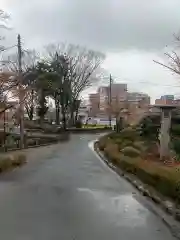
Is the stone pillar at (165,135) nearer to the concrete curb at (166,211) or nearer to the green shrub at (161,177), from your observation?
the green shrub at (161,177)

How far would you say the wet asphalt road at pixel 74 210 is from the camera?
8133 millimetres

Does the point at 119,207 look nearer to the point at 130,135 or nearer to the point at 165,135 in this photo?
the point at 165,135

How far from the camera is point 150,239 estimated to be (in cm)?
772

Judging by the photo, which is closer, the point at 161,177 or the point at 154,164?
the point at 161,177

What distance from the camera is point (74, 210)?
34.8 feet

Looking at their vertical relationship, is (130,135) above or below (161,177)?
below

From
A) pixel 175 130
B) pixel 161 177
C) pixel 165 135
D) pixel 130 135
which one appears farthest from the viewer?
pixel 130 135

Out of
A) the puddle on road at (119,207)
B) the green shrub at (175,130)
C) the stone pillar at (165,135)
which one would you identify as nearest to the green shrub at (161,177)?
the puddle on road at (119,207)

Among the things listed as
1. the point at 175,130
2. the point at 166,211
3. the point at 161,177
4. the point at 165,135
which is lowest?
the point at 166,211

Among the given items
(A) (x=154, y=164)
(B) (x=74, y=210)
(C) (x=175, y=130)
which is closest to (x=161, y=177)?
(B) (x=74, y=210)

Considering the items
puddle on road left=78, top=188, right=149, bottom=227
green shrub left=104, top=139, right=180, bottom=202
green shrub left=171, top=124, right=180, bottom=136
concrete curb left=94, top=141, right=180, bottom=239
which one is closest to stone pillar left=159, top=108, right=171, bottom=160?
green shrub left=104, top=139, right=180, bottom=202

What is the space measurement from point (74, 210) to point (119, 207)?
1294 millimetres

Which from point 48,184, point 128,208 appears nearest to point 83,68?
point 48,184

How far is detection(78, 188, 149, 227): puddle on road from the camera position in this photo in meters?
9.42
